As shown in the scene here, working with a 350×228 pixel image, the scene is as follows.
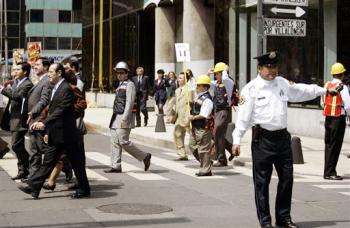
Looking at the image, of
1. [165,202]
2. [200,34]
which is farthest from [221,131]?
[200,34]

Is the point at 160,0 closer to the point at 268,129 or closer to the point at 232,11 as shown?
the point at 232,11

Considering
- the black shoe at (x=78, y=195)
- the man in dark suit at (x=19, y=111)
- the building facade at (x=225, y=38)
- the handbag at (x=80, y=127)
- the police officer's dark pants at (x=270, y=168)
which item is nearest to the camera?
the police officer's dark pants at (x=270, y=168)

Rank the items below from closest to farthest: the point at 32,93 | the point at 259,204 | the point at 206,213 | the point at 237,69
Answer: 1. the point at 259,204
2. the point at 206,213
3. the point at 32,93
4. the point at 237,69

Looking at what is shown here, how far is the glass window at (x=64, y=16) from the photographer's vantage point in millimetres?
85375

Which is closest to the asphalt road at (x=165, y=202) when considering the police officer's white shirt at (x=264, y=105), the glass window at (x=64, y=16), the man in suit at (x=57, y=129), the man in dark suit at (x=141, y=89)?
the man in suit at (x=57, y=129)

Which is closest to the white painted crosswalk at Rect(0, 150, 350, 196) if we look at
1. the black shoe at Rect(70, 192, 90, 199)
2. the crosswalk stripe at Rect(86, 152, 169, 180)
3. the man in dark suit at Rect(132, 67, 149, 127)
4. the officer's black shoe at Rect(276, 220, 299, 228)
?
the crosswalk stripe at Rect(86, 152, 169, 180)

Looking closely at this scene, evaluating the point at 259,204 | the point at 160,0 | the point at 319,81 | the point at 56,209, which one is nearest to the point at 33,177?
the point at 56,209

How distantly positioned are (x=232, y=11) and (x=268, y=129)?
61.8 feet

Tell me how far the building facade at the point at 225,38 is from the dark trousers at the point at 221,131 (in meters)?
1.84

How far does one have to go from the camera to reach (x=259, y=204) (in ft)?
24.5

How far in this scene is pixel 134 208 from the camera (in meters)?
8.88

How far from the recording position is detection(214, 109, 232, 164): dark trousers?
13.7 meters

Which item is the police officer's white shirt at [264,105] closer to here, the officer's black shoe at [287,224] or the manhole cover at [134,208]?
the officer's black shoe at [287,224]

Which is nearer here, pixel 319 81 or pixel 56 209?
pixel 56 209
